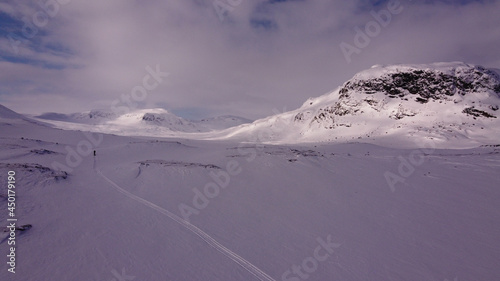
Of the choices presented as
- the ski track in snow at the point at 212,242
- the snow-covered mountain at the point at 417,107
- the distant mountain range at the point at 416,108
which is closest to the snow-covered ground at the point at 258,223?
the ski track in snow at the point at 212,242

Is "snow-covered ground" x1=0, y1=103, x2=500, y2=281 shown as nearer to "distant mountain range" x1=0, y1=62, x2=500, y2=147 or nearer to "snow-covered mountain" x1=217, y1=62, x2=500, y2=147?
"distant mountain range" x1=0, y1=62, x2=500, y2=147

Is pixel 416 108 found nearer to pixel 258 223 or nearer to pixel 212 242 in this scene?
pixel 258 223

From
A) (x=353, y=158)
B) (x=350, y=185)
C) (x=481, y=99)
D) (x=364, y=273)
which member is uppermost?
(x=481, y=99)

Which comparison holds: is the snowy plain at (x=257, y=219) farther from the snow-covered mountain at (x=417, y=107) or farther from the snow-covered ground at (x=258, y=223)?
the snow-covered mountain at (x=417, y=107)

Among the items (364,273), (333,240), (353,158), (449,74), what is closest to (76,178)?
(333,240)

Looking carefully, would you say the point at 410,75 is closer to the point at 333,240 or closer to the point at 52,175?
the point at 333,240

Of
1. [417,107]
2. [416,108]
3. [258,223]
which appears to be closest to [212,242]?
[258,223]
